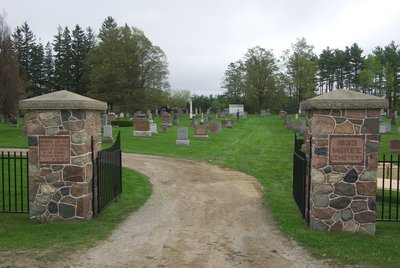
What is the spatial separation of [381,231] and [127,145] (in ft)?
53.1

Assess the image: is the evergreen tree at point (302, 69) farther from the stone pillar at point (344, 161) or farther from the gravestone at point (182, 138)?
the stone pillar at point (344, 161)

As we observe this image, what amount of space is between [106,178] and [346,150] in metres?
5.22

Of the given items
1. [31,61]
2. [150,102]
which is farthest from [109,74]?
[31,61]

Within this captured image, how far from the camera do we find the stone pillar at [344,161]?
6980mm

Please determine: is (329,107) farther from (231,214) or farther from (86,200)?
(86,200)

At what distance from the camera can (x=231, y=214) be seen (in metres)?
8.48

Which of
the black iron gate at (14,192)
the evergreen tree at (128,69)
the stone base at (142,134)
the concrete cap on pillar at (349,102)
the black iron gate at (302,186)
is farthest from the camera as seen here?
the evergreen tree at (128,69)

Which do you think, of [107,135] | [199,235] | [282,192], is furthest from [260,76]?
[199,235]

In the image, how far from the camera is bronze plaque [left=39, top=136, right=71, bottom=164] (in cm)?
759

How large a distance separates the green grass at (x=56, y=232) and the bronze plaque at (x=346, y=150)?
13.6 ft

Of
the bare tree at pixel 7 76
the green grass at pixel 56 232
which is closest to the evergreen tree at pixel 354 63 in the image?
the bare tree at pixel 7 76

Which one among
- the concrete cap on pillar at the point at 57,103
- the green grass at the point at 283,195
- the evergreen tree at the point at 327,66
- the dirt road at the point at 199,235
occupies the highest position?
the evergreen tree at the point at 327,66

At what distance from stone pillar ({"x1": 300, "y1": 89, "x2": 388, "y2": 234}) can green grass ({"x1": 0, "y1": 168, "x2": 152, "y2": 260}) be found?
3.82m

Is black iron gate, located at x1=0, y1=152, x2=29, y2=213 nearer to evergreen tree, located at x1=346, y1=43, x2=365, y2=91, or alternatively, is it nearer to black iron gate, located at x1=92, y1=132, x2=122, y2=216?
black iron gate, located at x1=92, y1=132, x2=122, y2=216
